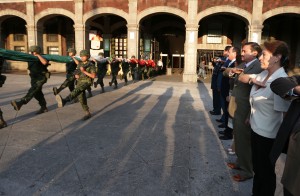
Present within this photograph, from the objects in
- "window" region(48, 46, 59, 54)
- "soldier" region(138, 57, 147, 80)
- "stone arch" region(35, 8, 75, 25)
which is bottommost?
"soldier" region(138, 57, 147, 80)

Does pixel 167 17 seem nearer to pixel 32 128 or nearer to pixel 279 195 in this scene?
pixel 32 128

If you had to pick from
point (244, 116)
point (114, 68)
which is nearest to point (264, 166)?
point (244, 116)

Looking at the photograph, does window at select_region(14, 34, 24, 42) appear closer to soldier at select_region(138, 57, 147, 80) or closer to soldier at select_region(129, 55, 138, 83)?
soldier at select_region(129, 55, 138, 83)

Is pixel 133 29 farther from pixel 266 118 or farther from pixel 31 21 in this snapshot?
pixel 266 118

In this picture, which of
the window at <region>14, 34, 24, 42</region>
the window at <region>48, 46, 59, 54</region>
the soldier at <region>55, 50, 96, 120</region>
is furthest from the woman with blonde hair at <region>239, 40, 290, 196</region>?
the window at <region>14, 34, 24, 42</region>

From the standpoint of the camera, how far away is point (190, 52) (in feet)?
→ 56.9

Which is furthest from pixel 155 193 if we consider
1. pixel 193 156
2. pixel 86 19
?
pixel 86 19

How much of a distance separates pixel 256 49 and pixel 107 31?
67.9 ft

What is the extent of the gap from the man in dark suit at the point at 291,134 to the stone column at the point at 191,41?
50.7 ft

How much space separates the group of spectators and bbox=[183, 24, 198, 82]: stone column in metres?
13.7

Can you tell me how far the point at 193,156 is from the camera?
14.7 feet

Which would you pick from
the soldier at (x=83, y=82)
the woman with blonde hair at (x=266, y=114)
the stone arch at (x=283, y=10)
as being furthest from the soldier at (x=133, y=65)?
the woman with blonde hair at (x=266, y=114)

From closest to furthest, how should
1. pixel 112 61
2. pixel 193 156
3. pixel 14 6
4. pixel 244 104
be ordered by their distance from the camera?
pixel 244 104, pixel 193 156, pixel 112 61, pixel 14 6

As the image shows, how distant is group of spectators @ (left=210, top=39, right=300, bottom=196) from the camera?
209 centimetres
